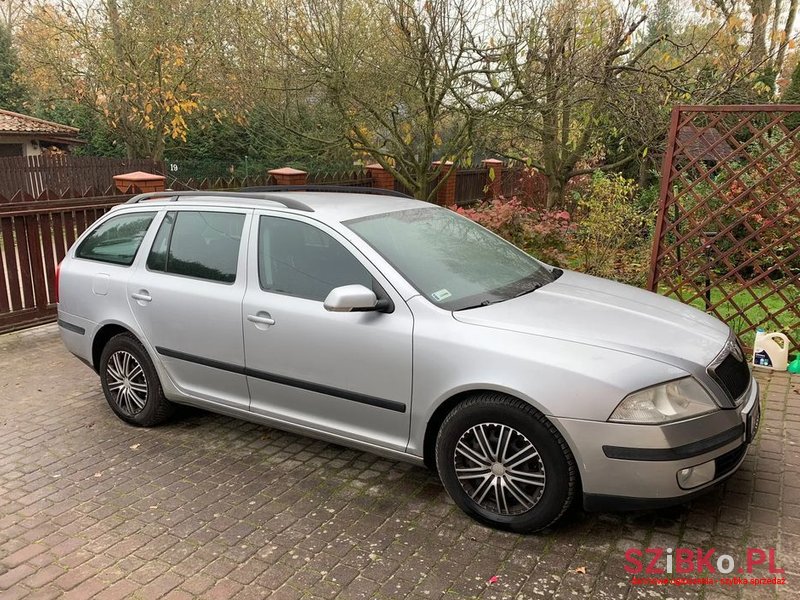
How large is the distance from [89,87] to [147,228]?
16.8 metres

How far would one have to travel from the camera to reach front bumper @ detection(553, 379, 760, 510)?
2822 mm

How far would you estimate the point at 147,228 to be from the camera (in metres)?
4.57

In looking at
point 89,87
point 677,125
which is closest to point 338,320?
point 677,125

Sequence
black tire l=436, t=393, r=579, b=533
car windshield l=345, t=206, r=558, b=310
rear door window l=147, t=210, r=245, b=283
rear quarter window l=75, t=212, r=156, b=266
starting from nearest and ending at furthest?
1. black tire l=436, t=393, r=579, b=533
2. car windshield l=345, t=206, r=558, b=310
3. rear door window l=147, t=210, r=245, b=283
4. rear quarter window l=75, t=212, r=156, b=266

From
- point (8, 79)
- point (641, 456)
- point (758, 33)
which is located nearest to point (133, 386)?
point (641, 456)

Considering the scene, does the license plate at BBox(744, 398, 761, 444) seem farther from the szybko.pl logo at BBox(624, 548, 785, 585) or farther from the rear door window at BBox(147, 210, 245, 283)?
the rear door window at BBox(147, 210, 245, 283)

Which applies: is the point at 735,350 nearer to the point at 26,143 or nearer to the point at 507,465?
the point at 507,465

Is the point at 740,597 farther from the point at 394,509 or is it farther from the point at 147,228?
the point at 147,228

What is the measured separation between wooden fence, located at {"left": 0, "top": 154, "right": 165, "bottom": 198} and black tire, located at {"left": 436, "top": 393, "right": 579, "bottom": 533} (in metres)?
13.2

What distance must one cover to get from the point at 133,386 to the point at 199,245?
119 centimetres

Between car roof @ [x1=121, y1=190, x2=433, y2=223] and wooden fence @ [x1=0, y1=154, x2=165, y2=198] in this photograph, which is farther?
wooden fence @ [x1=0, y1=154, x2=165, y2=198]

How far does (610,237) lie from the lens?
25.1 feet

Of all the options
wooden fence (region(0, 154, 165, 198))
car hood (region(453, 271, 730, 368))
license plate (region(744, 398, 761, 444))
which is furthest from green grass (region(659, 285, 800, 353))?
wooden fence (region(0, 154, 165, 198))

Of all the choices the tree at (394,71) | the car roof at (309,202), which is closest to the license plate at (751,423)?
the car roof at (309,202)
